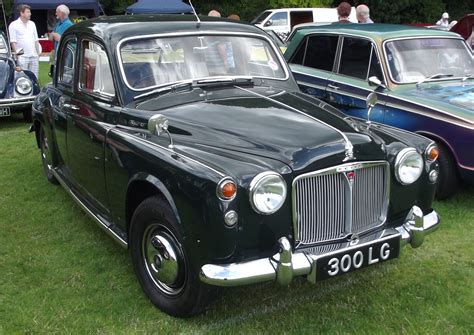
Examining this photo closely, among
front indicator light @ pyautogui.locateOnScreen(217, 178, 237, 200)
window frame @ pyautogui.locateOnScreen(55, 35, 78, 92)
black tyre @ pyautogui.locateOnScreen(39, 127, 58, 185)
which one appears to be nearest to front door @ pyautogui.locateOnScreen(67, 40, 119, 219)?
window frame @ pyautogui.locateOnScreen(55, 35, 78, 92)

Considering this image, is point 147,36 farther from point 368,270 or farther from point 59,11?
point 59,11

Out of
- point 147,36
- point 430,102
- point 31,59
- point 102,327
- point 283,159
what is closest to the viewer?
point 283,159

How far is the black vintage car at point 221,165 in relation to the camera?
2.92m

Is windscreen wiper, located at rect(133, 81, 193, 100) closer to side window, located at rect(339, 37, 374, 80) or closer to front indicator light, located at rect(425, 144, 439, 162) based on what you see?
front indicator light, located at rect(425, 144, 439, 162)

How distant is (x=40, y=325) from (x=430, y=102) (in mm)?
3948

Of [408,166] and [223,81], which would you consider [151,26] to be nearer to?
[223,81]

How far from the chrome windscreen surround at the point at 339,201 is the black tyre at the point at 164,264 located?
662 millimetres

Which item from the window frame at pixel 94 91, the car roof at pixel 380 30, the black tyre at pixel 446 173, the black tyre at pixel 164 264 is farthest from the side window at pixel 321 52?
the black tyre at pixel 164 264

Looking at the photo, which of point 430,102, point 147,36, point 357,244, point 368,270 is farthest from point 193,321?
point 430,102

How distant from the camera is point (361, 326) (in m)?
3.24

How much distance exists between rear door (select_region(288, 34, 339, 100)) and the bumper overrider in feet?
11.2

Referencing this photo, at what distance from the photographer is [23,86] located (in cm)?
884

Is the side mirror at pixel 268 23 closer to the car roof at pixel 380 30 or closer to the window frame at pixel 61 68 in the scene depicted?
the car roof at pixel 380 30

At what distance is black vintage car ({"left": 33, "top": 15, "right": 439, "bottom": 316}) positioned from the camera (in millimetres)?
2916
